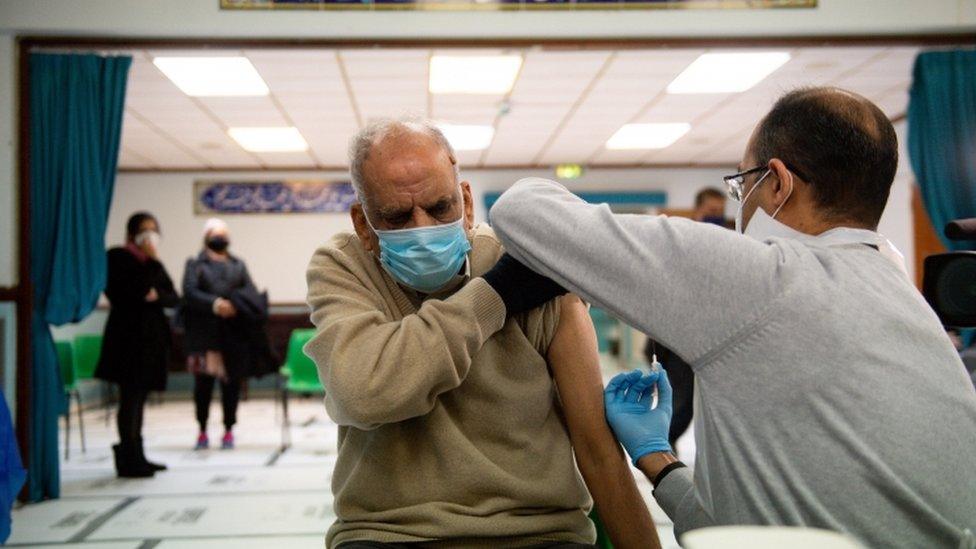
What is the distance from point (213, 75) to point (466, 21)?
2471 mm

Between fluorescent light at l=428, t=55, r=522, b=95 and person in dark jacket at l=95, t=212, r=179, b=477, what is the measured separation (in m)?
2.53

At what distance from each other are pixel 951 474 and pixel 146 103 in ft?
22.4

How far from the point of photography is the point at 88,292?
416 centimetres

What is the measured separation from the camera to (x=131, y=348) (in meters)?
4.35

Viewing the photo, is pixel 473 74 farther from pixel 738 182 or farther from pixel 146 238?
pixel 738 182

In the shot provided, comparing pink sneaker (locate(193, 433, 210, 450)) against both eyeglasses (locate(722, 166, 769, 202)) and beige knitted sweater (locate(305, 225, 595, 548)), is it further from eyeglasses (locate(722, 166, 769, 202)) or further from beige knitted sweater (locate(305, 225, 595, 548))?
eyeglasses (locate(722, 166, 769, 202))

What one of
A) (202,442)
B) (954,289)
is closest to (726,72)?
(202,442)

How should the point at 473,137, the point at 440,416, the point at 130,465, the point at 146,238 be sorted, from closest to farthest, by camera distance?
1. the point at 440,416
2. the point at 130,465
3. the point at 146,238
4. the point at 473,137

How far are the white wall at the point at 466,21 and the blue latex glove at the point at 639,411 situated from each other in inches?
130

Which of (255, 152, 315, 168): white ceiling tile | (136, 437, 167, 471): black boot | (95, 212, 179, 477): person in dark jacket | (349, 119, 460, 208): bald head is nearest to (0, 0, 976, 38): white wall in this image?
(95, 212, 179, 477): person in dark jacket

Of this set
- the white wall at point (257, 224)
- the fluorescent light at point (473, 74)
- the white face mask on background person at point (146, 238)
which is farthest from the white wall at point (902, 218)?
the white face mask on background person at point (146, 238)

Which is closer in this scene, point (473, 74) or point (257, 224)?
point (473, 74)

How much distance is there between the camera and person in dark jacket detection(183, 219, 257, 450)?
4.92 meters

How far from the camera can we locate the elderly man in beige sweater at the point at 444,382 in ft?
3.72
